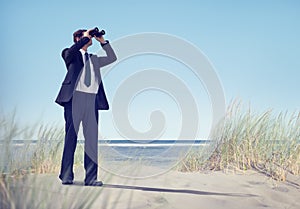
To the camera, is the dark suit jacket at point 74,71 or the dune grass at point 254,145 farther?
the dune grass at point 254,145

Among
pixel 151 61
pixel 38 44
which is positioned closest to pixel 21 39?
pixel 38 44

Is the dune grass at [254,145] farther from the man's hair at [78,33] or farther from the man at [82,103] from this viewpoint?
the man's hair at [78,33]

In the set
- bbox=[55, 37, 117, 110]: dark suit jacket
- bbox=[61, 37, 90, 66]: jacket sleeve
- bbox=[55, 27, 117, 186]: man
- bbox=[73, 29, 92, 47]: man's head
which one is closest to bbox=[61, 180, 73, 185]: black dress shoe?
bbox=[55, 27, 117, 186]: man

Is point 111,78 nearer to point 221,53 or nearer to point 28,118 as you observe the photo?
point 28,118

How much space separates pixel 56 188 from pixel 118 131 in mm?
502

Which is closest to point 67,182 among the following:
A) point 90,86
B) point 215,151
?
point 90,86

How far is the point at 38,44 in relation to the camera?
2.96 metres

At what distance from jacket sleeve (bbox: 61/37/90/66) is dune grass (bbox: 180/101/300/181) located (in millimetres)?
985

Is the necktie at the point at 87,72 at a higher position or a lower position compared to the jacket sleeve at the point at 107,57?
lower

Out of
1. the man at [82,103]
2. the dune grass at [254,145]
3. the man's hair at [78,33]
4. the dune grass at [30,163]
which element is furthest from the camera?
the dune grass at [254,145]

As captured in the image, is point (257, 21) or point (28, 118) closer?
point (28, 118)

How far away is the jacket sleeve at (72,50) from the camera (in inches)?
110

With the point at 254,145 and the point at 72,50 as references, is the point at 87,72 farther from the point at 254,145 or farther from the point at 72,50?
the point at 254,145

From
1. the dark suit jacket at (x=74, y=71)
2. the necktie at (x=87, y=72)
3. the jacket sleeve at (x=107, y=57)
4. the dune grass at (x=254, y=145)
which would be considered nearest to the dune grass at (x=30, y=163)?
the dark suit jacket at (x=74, y=71)
